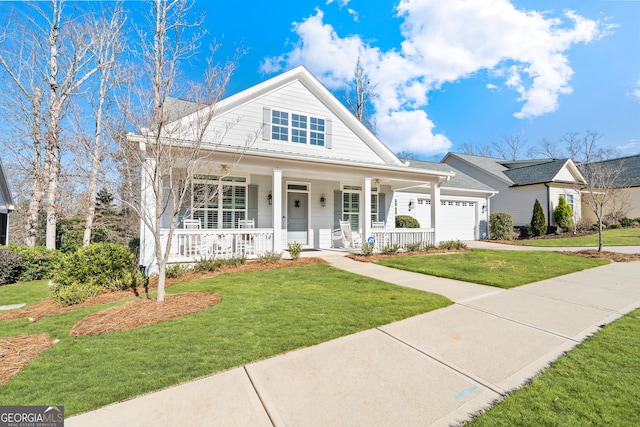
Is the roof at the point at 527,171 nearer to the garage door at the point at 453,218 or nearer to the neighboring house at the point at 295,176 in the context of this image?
the garage door at the point at 453,218

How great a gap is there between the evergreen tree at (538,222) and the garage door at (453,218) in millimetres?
4287

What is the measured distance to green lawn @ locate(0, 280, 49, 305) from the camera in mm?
5676

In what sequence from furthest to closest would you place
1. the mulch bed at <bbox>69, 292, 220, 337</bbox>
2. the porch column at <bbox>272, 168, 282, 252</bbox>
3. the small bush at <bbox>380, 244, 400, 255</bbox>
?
the small bush at <bbox>380, 244, 400, 255</bbox> → the porch column at <bbox>272, 168, 282, 252</bbox> → the mulch bed at <bbox>69, 292, 220, 337</bbox>

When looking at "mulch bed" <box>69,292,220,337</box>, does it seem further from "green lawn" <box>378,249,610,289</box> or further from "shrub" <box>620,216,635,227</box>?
"shrub" <box>620,216,635,227</box>

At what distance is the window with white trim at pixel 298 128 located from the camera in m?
10.4

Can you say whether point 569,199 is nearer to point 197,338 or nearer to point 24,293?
point 197,338

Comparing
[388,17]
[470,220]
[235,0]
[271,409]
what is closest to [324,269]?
[271,409]

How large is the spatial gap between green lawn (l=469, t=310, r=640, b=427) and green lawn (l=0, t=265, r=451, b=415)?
1.68m

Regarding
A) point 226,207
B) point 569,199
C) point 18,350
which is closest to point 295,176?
point 226,207

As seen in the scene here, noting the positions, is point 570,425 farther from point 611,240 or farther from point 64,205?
point 611,240

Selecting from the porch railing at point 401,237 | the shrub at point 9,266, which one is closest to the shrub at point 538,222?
the porch railing at point 401,237

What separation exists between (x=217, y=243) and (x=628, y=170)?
3103 cm

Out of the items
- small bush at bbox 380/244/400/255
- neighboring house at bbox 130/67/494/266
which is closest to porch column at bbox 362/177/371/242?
neighboring house at bbox 130/67/494/266

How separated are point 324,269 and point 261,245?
2329 mm
